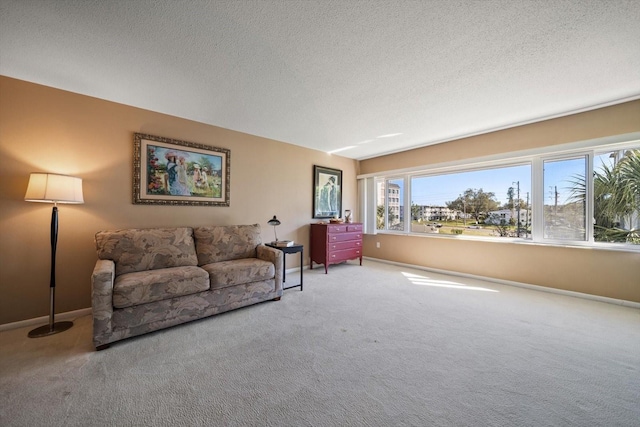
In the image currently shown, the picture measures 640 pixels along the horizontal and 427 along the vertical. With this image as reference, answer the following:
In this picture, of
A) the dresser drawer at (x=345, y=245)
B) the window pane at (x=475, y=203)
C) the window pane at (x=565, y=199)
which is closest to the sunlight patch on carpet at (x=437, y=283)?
the window pane at (x=475, y=203)

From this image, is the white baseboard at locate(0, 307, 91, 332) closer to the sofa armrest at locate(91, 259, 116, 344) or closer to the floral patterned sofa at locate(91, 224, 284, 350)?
the floral patterned sofa at locate(91, 224, 284, 350)

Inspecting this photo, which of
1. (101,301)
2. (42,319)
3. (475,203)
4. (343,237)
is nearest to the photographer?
(101,301)

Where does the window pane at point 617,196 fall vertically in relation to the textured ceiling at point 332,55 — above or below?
below

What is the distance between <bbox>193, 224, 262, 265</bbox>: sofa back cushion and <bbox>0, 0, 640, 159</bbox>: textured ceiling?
162 centimetres

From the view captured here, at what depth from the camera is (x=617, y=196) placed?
2.96 meters

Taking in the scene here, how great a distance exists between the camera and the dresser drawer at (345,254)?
4.64m

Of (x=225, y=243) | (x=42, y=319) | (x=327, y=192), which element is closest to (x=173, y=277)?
(x=225, y=243)

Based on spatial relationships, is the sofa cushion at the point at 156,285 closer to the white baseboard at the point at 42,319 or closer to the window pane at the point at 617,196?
the white baseboard at the point at 42,319

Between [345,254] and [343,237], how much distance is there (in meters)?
0.37

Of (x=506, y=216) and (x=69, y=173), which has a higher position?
(x=69, y=173)

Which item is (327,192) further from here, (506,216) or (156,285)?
(156,285)

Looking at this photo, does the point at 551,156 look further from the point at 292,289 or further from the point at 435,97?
the point at 292,289

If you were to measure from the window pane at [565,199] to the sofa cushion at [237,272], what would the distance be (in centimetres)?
411

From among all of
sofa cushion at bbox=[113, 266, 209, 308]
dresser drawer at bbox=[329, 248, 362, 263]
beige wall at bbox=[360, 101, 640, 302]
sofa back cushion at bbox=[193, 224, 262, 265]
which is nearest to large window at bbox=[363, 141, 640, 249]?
beige wall at bbox=[360, 101, 640, 302]
